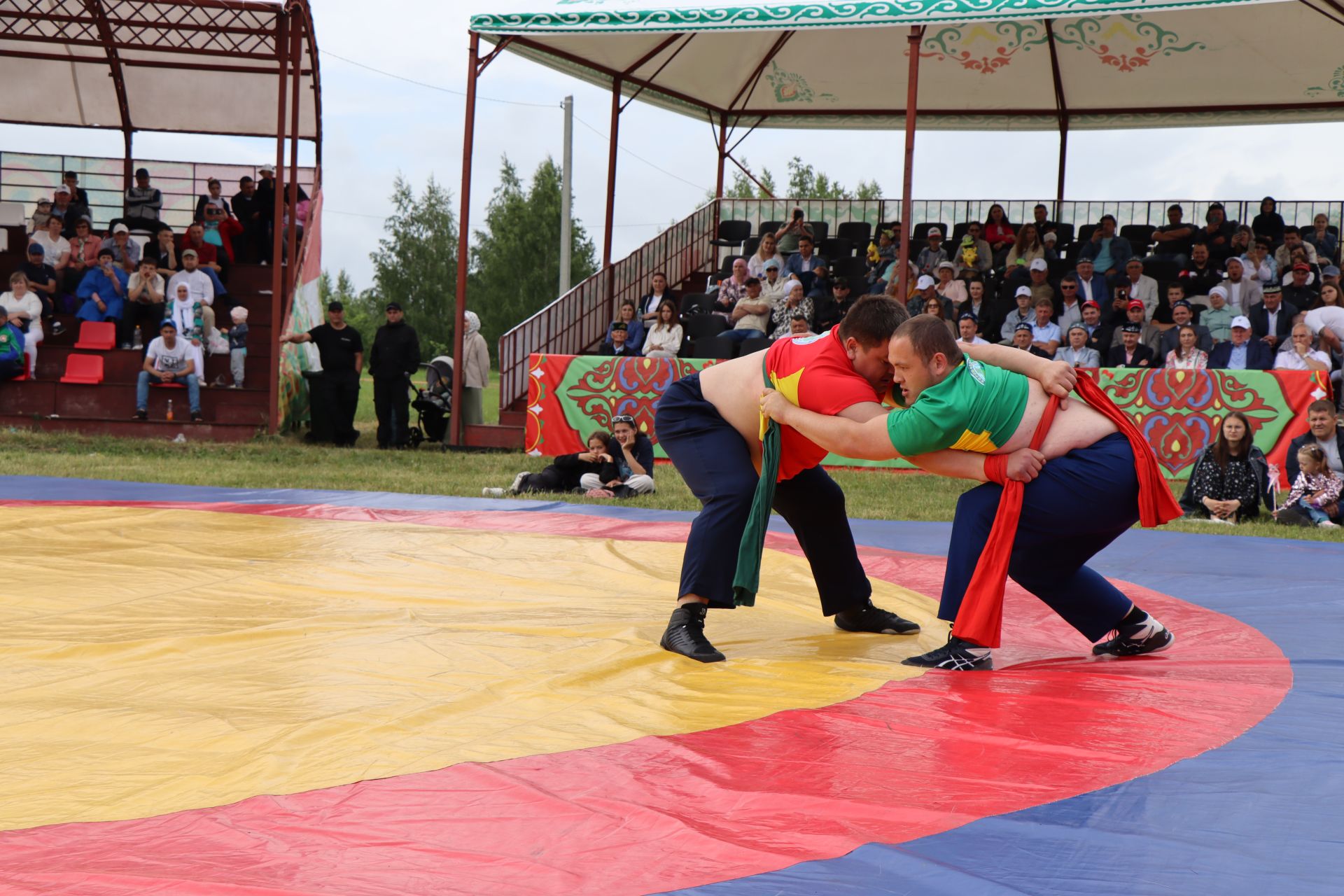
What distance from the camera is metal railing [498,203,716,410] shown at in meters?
12.3

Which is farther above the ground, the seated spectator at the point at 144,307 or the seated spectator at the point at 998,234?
the seated spectator at the point at 998,234

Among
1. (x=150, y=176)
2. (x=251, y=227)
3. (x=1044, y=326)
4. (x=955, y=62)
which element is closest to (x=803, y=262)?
(x=1044, y=326)

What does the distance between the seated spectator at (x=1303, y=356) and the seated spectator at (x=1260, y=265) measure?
223cm

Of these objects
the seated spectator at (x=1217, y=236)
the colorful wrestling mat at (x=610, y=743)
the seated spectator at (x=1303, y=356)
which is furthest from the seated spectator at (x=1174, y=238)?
the colorful wrestling mat at (x=610, y=743)

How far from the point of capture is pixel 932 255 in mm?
12852

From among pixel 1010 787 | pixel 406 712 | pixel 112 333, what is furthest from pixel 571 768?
pixel 112 333

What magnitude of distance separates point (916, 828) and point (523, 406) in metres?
10.5

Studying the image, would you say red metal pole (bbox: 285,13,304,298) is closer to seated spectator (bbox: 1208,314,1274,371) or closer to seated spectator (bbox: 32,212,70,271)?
seated spectator (bbox: 32,212,70,271)

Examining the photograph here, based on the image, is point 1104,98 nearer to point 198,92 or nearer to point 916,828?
point 198,92

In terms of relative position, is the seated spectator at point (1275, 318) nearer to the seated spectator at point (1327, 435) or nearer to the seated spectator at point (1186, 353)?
the seated spectator at point (1186, 353)

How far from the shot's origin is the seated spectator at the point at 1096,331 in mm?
10336

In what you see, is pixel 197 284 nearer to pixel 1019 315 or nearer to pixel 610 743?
pixel 1019 315

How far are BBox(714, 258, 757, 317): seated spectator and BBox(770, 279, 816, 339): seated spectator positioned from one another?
1.91 feet

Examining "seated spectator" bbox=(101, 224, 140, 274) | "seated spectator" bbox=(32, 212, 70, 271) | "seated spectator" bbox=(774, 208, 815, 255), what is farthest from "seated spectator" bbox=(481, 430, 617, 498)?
"seated spectator" bbox=(32, 212, 70, 271)
